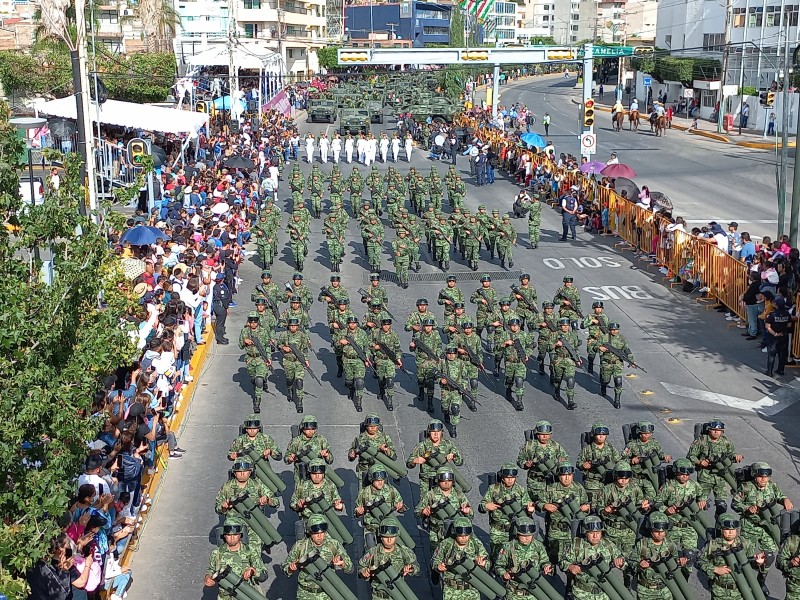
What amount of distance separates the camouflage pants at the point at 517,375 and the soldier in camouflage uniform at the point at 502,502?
5772 mm

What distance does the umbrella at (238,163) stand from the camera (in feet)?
112

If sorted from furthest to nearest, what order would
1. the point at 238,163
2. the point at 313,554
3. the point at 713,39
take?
the point at 713,39 → the point at 238,163 → the point at 313,554

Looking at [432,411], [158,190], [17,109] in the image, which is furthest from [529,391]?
[17,109]

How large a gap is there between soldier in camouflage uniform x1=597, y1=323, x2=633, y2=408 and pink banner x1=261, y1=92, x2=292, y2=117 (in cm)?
4148

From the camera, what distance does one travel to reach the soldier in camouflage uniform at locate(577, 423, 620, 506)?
12953 millimetres

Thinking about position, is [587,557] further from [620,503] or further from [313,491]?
[313,491]

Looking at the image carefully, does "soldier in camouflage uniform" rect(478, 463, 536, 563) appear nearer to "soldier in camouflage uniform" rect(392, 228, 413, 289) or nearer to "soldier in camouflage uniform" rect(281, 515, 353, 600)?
"soldier in camouflage uniform" rect(281, 515, 353, 600)

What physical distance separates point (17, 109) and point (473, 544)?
43189mm

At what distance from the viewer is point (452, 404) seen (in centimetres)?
1652

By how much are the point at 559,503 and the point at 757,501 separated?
2149 mm

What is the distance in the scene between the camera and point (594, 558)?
1060 centimetres

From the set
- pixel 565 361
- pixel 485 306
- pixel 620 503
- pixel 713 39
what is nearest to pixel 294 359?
pixel 485 306

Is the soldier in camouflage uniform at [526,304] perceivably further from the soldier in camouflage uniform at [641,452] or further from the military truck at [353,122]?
the military truck at [353,122]

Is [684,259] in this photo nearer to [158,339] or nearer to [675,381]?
[675,381]
